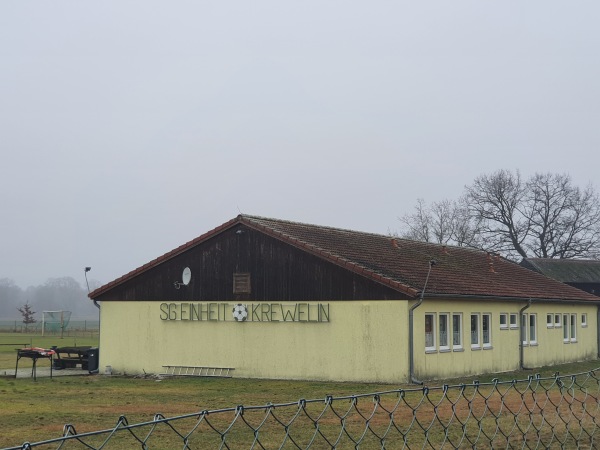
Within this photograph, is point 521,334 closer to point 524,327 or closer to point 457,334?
point 524,327

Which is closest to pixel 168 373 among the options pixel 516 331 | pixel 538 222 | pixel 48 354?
pixel 48 354

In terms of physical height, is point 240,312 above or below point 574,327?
above

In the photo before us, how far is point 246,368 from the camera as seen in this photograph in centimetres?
2723

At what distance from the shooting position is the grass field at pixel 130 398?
1480 centimetres

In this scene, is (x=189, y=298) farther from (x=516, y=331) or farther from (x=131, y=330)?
(x=516, y=331)

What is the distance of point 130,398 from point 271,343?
6918 mm

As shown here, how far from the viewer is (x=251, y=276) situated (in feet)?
90.2

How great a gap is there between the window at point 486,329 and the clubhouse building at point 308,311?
57 millimetres

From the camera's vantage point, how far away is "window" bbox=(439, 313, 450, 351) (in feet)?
86.2

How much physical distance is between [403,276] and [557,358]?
37.4 feet

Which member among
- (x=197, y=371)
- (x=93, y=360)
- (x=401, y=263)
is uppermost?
(x=401, y=263)

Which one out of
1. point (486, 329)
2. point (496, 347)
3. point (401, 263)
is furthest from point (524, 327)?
point (401, 263)

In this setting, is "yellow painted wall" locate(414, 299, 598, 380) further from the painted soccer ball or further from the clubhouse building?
the painted soccer ball

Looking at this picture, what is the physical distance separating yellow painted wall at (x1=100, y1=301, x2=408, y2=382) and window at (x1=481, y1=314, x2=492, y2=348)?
5140 millimetres
